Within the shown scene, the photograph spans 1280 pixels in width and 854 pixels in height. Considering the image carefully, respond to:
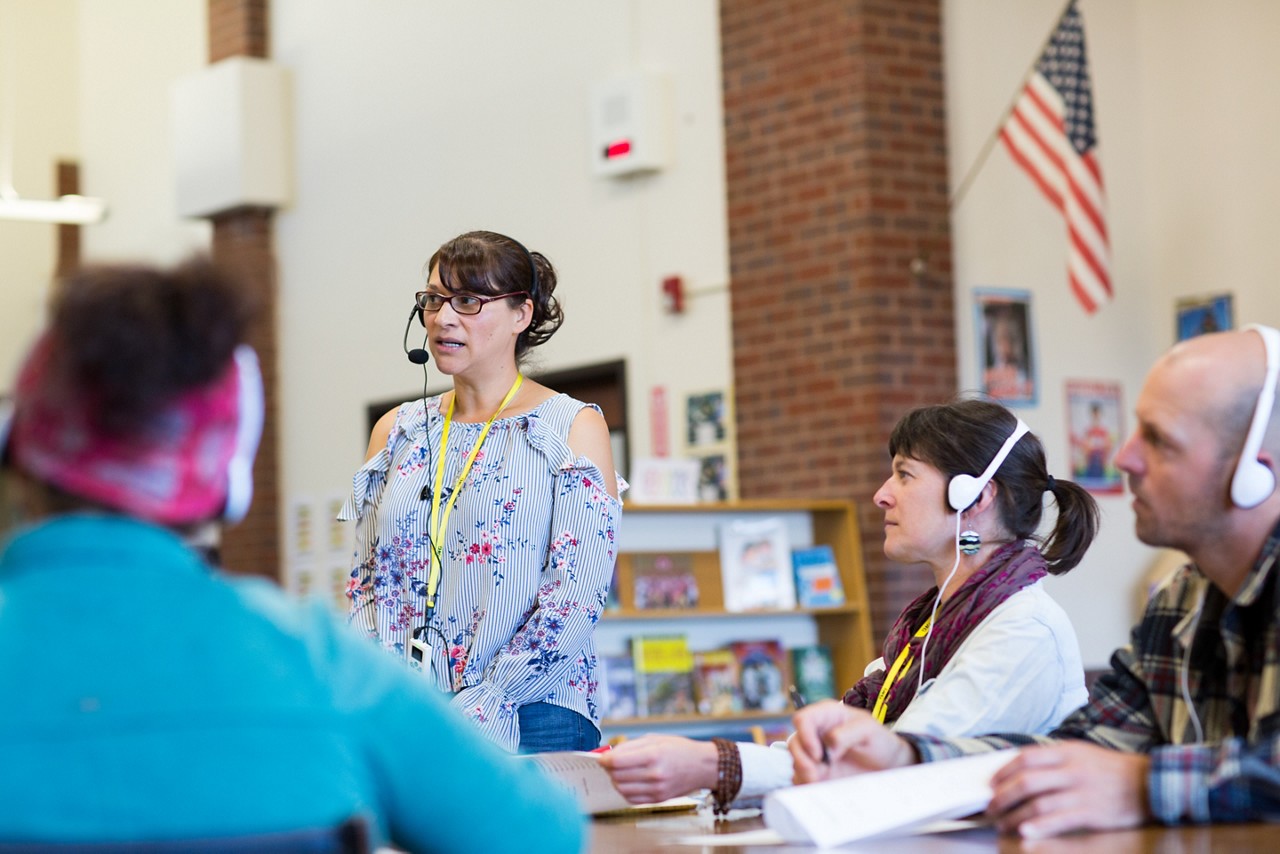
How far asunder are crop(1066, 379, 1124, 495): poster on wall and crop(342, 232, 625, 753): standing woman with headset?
4.47 metres

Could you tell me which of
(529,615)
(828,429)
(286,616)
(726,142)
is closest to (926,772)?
(286,616)

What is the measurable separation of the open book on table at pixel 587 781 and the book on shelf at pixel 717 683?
4.07m

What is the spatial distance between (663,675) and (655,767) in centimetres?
428

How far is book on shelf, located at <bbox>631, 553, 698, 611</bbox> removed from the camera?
20.4ft

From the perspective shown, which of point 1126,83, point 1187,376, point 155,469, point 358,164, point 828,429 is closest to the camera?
point 155,469

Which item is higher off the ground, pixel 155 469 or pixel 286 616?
pixel 155 469

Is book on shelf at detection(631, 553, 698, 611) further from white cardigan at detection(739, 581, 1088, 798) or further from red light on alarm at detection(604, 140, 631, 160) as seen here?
white cardigan at detection(739, 581, 1088, 798)

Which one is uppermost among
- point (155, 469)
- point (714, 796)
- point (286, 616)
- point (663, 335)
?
point (663, 335)

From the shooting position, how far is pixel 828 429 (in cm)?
688

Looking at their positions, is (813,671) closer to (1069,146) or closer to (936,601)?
(1069,146)

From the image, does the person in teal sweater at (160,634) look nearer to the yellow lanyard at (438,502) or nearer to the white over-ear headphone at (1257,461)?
the white over-ear headphone at (1257,461)

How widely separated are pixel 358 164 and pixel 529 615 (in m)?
6.98

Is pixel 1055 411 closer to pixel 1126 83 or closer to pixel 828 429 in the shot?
pixel 828 429

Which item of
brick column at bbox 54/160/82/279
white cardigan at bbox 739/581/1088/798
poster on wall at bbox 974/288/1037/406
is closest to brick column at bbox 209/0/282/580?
brick column at bbox 54/160/82/279
